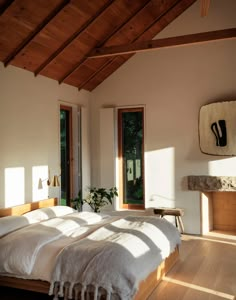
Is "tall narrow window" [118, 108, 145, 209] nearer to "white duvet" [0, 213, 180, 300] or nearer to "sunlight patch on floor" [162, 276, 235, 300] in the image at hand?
"white duvet" [0, 213, 180, 300]

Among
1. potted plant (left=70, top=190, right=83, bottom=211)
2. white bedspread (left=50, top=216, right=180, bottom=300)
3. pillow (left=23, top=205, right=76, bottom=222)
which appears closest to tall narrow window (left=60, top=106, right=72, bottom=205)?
potted plant (left=70, top=190, right=83, bottom=211)

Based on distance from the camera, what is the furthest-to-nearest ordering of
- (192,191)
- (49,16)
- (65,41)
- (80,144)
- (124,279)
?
(80,144)
(192,191)
(65,41)
(49,16)
(124,279)

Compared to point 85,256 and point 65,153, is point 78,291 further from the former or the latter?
point 65,153

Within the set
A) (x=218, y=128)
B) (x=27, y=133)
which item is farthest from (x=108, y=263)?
(x=218, y=128)

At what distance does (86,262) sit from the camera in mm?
2834

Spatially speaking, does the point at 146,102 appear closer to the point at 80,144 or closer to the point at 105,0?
the point at 80,144

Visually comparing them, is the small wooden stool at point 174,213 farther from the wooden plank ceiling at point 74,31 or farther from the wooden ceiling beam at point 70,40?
the wooden ceiling beam at point 70,40

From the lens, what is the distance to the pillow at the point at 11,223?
11.5 feet

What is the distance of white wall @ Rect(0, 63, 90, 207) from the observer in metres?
4.22

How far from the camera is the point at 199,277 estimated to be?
365cm

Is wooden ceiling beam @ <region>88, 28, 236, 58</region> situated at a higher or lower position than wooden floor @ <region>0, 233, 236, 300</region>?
higher

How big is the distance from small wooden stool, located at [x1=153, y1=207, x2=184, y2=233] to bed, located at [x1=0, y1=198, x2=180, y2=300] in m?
1.42

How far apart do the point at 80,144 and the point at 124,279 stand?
3565 mm

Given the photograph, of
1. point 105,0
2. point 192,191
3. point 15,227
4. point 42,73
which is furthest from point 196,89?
point 15,227
